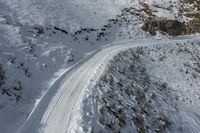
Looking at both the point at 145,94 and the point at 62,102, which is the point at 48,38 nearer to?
the point at 62,102

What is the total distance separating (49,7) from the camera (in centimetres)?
3172

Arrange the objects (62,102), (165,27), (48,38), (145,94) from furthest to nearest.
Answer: (165,27)
(48,38)
(145,94)
(62,102)

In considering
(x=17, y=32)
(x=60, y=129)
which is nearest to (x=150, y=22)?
(x=17, y=32)

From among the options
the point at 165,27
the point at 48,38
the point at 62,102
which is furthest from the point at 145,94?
the point at 165,27

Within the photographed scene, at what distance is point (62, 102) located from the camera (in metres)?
17.8

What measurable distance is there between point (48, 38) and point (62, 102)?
9.47 meters

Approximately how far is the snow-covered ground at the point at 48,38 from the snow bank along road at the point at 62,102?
0.24m

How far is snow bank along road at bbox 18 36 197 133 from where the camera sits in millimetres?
15135

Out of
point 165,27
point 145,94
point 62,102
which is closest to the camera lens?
point 62,102

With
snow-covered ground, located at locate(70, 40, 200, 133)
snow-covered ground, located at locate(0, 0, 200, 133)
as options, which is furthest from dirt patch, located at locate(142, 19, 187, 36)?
snow-covered ground, located at locate(70, 40, 200, 133)

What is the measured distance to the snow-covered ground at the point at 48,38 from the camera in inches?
698

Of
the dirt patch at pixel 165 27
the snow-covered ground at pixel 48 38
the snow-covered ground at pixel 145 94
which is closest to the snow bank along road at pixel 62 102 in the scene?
the snow-covered ground at pixel 48 38

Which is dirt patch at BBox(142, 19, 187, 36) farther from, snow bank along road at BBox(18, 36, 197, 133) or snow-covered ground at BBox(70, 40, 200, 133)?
snow bank along road at BBox(18, 36, 197, 133)

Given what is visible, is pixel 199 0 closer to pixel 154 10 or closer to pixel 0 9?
pixel 154 10
